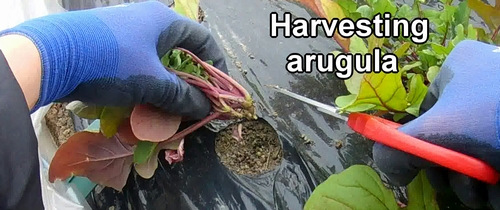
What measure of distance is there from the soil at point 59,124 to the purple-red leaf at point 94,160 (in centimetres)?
15

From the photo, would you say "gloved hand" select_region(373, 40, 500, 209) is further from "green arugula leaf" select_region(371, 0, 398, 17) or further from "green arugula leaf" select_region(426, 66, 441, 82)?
"green arugula leaf" select_region(371, 0, 398, 17)

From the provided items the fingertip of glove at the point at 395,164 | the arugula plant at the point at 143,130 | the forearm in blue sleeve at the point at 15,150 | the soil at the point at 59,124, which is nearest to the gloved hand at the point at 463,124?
the fingertip of glove at the point at 395,164

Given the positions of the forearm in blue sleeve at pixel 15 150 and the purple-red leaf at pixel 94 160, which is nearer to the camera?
the forearm in blue sleeve at pixel 15 150

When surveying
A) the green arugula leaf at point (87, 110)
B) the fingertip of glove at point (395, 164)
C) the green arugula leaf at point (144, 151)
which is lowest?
the green arugula leaf at point (144, 151)

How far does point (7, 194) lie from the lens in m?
0.46

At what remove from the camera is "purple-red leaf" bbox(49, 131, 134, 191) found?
0.78 m

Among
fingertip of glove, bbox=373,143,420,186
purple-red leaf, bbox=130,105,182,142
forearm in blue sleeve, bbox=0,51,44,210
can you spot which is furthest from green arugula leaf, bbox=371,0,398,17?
forearm in blue sleeve, bbox=0,51,44,210

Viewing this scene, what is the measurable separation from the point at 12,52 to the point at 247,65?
17.2 inches

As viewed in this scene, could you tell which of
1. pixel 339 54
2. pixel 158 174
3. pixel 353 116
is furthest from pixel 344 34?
pixel 158 174

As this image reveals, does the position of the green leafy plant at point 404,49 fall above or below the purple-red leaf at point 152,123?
above

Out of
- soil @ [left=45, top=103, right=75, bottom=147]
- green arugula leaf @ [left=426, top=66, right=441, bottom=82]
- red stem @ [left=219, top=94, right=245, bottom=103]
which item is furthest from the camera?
soil @ [left=45, top=103, right=75, bottom=147]

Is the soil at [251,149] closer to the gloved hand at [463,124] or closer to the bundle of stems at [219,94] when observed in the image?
the bundle of stems at [219,94]

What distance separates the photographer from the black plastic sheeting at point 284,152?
82 cm

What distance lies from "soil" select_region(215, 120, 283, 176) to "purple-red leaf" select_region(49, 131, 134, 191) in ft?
0.49
